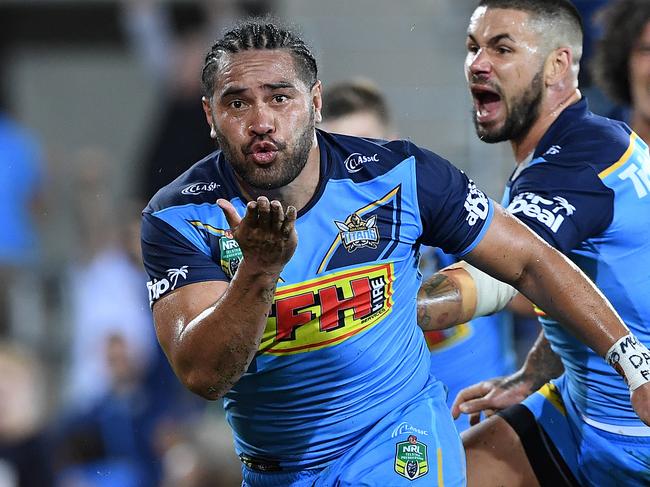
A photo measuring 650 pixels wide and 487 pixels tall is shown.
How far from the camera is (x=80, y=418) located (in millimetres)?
9391

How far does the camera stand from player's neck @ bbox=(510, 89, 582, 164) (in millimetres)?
5605

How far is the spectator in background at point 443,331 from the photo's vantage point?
6445mm

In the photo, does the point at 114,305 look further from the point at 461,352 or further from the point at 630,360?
the point at 630,360

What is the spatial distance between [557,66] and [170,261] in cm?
234

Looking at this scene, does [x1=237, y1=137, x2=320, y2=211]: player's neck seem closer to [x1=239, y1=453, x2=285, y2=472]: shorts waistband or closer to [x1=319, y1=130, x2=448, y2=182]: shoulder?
[x1=319, y1=130, x2=448, y2=182]: shoulder

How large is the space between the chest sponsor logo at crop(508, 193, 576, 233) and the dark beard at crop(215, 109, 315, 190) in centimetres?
100

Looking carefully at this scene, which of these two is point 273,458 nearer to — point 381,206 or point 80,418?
point 381,206

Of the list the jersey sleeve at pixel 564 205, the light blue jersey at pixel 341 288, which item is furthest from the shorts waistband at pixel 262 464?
the jersey sleeve at pixel 564 205

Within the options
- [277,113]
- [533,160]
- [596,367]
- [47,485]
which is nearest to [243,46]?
[277,113]

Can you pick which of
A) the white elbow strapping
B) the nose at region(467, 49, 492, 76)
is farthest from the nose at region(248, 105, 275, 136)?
the nose at region(467, 49, 492, 76)

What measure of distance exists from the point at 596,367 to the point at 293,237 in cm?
187

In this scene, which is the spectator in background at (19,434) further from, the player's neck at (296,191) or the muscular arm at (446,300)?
the player's neck at (296,191)

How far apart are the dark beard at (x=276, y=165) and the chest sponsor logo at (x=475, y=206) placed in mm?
611

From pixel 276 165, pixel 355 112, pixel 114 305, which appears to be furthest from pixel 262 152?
pixel 114 305
